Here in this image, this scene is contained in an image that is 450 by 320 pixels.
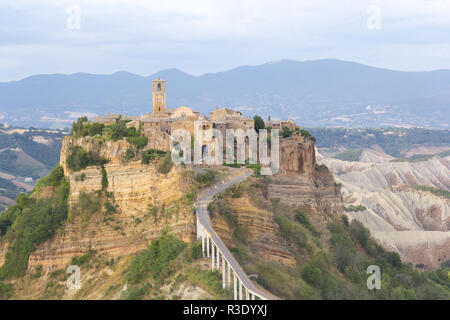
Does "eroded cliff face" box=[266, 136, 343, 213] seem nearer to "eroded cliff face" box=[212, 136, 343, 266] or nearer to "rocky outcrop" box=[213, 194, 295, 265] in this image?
"eroded cliff face" box=[212, 136, 343, 266]

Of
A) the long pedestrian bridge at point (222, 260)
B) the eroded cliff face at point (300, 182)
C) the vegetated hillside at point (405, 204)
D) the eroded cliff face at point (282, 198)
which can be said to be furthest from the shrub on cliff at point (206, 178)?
the vegetated hillside at point (405, 204)

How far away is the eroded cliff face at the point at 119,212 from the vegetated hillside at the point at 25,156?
93.7m

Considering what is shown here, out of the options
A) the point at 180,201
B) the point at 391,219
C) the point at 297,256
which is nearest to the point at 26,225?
the point at 180,201

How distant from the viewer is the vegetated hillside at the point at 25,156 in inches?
5886

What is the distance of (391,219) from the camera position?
104 meters

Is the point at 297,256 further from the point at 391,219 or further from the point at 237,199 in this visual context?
the point at 391,219

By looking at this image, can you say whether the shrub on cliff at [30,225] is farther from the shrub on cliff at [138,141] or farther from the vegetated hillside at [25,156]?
the vegetated hillside at [25,156]

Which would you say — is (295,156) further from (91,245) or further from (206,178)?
(91,245)

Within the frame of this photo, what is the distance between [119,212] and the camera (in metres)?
44.0

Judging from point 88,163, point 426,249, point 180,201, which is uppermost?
point 88,163

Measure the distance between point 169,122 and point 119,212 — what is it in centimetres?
1270

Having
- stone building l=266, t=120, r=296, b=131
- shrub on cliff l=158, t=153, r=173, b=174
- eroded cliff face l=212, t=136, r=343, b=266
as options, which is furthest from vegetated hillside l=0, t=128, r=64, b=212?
shrub on cliff l=158, t=153, r=173, b=174

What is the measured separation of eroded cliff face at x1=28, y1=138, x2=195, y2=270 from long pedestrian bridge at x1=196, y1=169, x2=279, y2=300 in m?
1.73

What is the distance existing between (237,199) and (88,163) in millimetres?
11792
